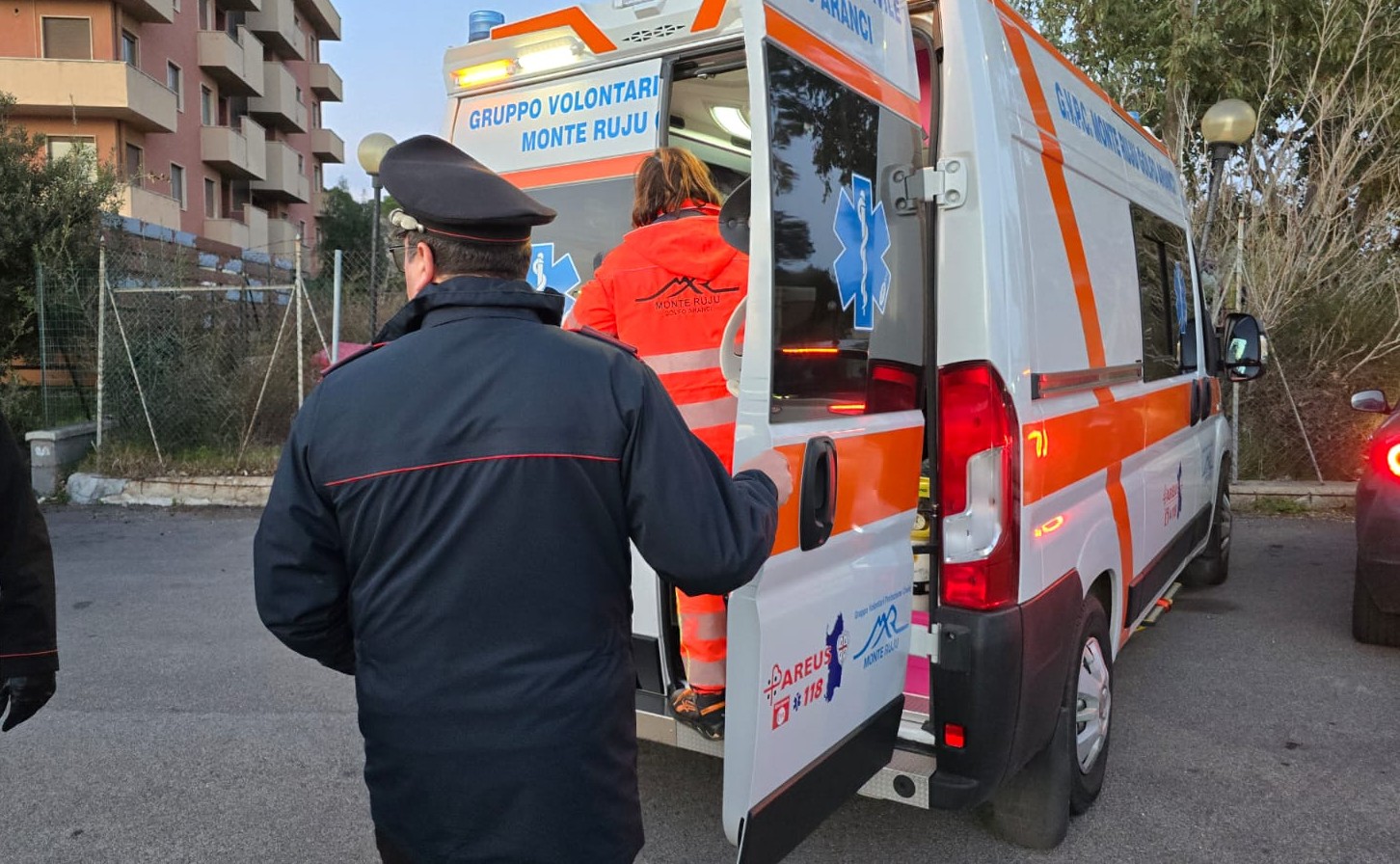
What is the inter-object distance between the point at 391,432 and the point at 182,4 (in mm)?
31689

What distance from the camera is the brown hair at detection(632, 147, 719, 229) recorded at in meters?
3.06

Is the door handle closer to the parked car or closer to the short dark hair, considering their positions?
the short dark hair

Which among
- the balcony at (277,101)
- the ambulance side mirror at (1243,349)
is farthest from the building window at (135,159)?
the ambulance side mirror at (1243,349)

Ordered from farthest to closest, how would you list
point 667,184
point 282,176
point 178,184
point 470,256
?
point 282,176
point 178,184
point 667,184
point 470,256

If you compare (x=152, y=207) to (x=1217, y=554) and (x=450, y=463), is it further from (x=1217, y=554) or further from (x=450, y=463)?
(x=450, y=463)

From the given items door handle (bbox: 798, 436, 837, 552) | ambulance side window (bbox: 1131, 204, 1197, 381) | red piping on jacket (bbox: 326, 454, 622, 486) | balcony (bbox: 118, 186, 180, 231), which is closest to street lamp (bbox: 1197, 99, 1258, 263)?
ambulance side window (bbox: 1131, 204, 1197, 381)

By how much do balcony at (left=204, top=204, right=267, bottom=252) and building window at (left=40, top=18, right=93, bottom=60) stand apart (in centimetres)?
547

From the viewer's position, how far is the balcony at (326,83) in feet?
124

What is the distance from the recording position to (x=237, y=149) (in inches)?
1152

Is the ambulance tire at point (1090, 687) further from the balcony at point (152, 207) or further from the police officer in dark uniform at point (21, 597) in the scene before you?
the balcony at point (152, 207)

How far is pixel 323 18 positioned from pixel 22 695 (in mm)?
40469

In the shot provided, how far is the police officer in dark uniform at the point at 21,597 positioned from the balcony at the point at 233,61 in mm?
30610

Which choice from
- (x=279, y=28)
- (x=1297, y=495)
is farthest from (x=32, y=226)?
(x=279, y=28)

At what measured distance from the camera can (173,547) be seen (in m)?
7.50
